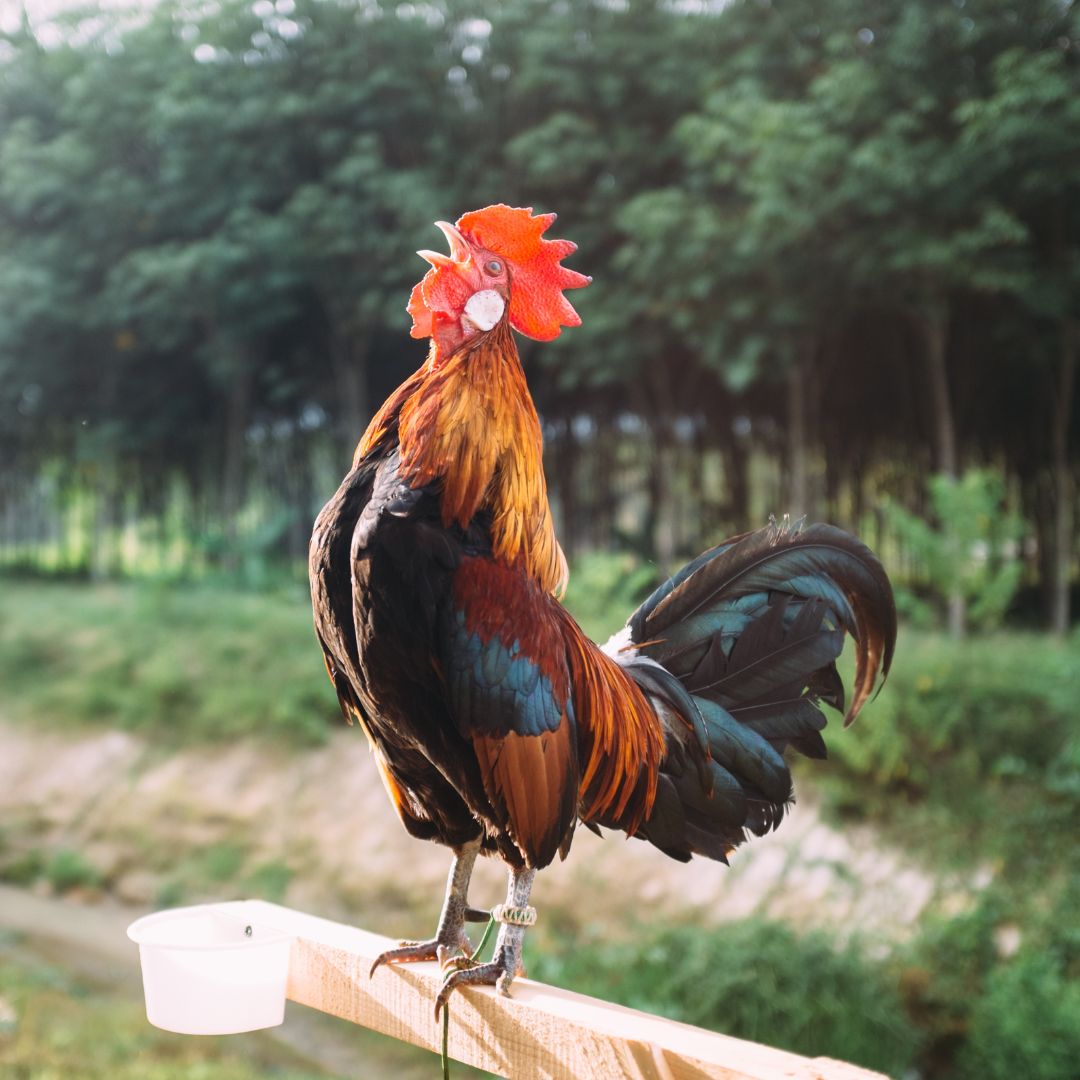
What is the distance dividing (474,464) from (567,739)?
0.27m

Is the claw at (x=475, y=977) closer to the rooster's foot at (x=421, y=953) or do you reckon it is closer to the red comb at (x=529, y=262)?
the rooster's foot at (x=421, y=953)

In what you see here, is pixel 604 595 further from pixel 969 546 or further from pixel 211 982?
pixel 211 982

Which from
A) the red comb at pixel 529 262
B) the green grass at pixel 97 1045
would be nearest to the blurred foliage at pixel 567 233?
the green grass at pixel 97 1045

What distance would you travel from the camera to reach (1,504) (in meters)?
9.34

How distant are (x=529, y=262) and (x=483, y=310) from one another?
85 millimetres

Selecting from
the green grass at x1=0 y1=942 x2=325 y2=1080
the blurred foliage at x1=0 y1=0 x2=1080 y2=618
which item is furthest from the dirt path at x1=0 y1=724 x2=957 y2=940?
the blurred foliage at x1=0 y1=0 x2=1080 y2=618

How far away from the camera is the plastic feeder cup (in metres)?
1.17

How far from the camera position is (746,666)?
1.25m

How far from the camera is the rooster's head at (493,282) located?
3.52 ft

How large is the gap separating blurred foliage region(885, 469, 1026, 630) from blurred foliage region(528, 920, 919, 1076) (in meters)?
1.38

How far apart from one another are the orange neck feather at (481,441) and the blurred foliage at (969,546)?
3215mm

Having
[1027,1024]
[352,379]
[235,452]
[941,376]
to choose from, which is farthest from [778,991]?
[235,452]

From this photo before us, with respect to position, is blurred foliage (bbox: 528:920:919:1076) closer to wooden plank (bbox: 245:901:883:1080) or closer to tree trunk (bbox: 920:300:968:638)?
tree trunk (bbox: 920:300:968:638)

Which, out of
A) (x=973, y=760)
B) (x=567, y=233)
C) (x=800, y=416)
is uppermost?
(x=567, y=233)
